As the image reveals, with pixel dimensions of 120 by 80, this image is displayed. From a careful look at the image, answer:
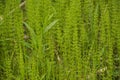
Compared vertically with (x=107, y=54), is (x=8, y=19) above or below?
above

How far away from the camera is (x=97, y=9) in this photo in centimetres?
216

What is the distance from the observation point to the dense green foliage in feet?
6.07

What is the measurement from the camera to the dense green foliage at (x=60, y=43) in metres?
1.85

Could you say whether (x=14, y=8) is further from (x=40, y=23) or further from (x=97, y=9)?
(x=97, y=9)

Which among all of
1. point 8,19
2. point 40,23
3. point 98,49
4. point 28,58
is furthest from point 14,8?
point 98,49

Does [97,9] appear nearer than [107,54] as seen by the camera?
No

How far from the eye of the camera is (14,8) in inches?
84.4

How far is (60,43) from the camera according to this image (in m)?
1.93

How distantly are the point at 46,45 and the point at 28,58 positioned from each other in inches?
5.6

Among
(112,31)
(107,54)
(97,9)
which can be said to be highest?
(97,9)

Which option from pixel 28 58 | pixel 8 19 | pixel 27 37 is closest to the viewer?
pixel 28 58

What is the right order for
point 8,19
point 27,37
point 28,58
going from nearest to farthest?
point 28,58 → point 8,19 → point 27,37

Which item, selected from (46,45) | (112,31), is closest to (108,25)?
(112,31)

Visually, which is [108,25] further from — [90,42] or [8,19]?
[8,19]
